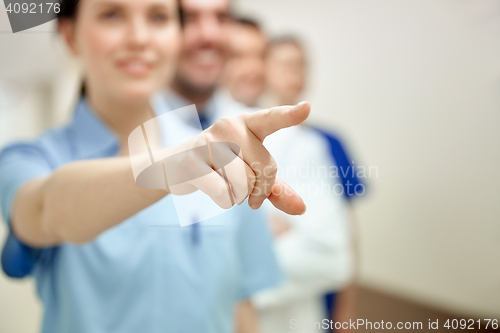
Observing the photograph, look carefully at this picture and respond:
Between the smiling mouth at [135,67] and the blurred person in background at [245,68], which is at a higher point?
the smiling mouth at [135,67]

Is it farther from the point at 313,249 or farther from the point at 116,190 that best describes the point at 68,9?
the point at 313,249

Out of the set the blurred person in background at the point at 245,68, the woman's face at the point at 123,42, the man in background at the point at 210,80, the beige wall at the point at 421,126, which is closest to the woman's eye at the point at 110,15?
the woman's face at the point at 123,42

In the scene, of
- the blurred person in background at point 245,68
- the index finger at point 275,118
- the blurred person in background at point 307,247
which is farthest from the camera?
the blurred person in background at point 245,68

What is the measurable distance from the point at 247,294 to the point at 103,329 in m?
0.15

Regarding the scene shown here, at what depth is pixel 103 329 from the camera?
0.26m

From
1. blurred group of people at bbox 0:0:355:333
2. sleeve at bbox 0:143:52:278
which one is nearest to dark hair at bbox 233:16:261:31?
blurred group of people at bbox 0:0:355:333

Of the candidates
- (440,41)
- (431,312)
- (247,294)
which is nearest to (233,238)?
(247,294)

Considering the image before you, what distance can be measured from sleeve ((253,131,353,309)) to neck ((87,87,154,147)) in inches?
9.5

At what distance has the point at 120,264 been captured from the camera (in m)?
0.27

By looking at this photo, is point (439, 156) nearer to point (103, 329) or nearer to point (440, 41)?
point (440, 41)

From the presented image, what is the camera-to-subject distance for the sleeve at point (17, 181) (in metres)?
0.25

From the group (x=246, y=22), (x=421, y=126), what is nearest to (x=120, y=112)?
(x=246, y=22)

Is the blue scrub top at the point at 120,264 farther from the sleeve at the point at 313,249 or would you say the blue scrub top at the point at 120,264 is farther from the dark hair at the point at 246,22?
Result: the dark hair at the point at 246,22

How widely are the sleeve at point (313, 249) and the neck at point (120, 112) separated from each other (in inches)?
9.5
